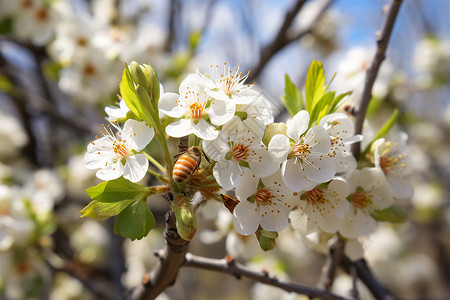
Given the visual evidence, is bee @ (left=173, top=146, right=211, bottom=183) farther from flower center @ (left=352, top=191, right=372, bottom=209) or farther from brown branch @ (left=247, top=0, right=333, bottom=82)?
brown branch @ (left=247, top=0, right=333, bottom=82)

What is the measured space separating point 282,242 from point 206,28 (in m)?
1.72

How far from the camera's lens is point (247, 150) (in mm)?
781

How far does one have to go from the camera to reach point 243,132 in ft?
2.56

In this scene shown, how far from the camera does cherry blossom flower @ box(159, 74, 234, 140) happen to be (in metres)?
0.77

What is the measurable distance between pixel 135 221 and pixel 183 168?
19cm

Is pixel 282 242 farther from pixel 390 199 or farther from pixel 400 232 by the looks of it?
pixel 400 232

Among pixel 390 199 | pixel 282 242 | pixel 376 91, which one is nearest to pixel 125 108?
pixel 390 199

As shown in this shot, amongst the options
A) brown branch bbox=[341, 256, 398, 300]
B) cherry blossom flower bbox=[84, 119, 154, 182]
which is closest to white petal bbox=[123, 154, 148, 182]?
cherry blossom flower bbox=[84, 119, 154, 182]

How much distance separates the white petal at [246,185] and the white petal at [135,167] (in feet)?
0.64

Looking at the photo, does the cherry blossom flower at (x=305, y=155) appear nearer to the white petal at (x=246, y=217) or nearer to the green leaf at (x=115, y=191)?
the white petal at (x=246, y=217)

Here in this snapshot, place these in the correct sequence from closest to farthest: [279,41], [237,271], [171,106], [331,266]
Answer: [171,106]
[237,271]
[331,266]
[279,41]

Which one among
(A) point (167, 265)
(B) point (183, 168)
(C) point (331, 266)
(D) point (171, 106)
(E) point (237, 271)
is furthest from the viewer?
(C) point (331, 266)

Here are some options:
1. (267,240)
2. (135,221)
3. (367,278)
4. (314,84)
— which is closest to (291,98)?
(314,84)

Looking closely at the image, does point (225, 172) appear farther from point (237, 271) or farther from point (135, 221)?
point (237, 271)
